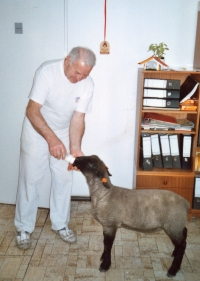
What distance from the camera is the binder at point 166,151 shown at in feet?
10.5

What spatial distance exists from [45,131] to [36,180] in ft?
1.91

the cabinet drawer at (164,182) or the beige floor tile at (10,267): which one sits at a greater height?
the cabinet drawer at (164,182)

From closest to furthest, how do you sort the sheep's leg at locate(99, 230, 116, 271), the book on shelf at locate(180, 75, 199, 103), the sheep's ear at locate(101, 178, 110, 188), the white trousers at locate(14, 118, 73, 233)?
the sheep's ear at locate(101, 178, 110, 188) < the sheep's leg at locate(99, 230, 116, 271) < the white trousers at locate(14, 118, 73, 233) < the book on shelf at locate(180, 75, 199, 103)

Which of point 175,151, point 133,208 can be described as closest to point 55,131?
point 133,208

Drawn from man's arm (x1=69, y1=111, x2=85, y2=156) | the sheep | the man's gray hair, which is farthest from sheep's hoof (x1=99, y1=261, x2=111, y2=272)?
the man's gray hair

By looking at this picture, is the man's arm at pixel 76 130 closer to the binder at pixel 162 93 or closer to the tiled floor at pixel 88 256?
the binder at pixel 162 93

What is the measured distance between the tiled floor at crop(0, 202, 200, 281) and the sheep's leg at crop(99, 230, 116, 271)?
5 centimetres

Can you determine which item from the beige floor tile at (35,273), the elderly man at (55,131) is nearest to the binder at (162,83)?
the elderly man at (55,131)

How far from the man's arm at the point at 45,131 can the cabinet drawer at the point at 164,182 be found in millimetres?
1176

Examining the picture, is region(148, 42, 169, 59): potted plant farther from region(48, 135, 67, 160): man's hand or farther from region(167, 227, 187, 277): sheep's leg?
region(167, 227, 187, 277): sheep's leg

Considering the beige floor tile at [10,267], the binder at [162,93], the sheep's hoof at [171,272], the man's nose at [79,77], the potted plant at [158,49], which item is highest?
the potted plant at [158,49]

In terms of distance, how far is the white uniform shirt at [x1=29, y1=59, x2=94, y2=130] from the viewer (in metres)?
2.48

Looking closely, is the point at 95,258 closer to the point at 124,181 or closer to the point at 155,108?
the point at 124,181

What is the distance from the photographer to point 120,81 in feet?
10.9
